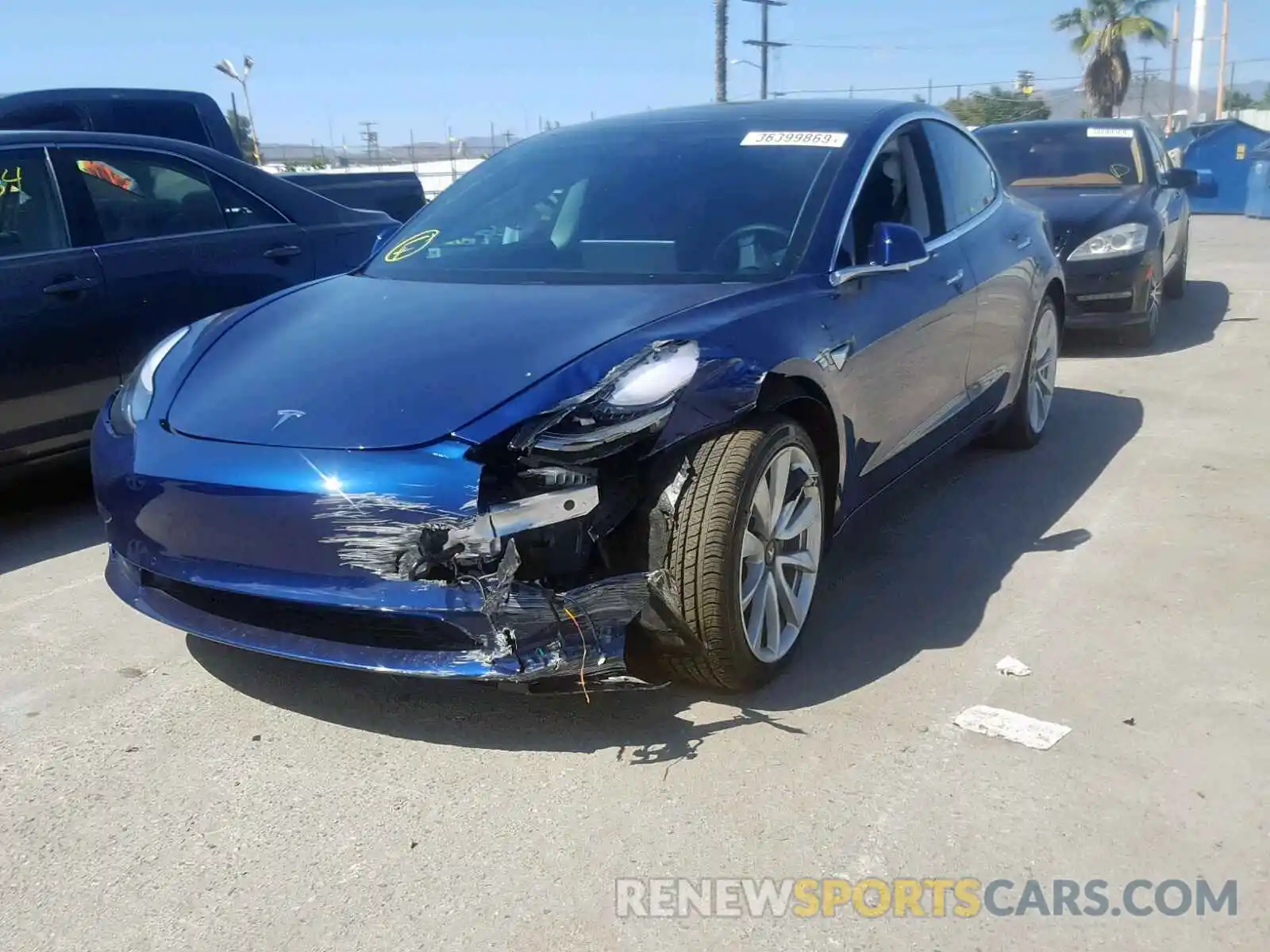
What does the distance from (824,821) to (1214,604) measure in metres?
1.87

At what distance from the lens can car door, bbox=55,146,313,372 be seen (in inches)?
193

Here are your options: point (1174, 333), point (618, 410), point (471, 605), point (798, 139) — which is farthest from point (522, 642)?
point (1174, 333)

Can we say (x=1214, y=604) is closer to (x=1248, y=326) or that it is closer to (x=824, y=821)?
(x=824, y=821)

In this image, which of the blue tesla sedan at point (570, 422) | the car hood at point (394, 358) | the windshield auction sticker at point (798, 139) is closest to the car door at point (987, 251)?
the blue tesla sedan at point (570, 422)

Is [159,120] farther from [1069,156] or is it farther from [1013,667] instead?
[1013,667]

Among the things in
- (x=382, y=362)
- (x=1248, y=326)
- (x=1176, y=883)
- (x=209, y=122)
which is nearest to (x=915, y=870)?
(x=1176, y=883)

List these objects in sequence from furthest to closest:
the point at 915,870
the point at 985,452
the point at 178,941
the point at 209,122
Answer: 1. the point at 209,122
2. the point at 985,452
3. the point at 915,870
4. the point at 178,941

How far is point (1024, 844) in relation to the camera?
98.8 inches

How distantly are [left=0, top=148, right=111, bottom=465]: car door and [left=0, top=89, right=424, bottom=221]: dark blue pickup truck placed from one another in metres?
2.36

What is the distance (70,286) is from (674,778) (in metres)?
3.34

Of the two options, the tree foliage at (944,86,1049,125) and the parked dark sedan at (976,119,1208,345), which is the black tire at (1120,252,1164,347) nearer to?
the parked dark sedan at (976,119,1208,345)

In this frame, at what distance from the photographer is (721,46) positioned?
106 ft

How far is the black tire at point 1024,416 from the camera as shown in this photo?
5312 mm

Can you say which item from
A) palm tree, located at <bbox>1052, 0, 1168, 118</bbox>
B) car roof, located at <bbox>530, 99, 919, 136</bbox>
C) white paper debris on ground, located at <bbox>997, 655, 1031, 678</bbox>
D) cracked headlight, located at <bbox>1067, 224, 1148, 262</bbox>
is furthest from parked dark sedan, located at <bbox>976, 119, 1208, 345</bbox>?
palm tree, located at <bbox>1052, 0, 1168, 118</bbox>
